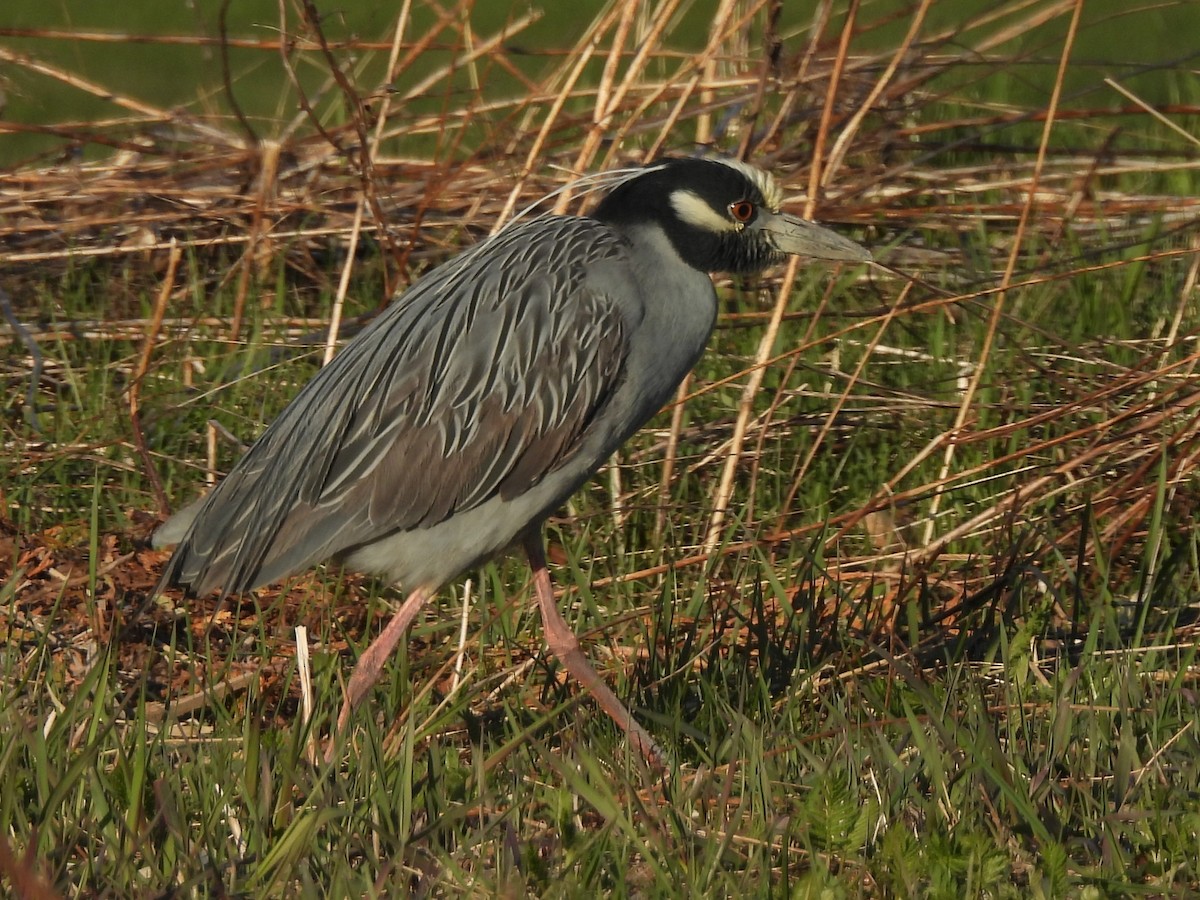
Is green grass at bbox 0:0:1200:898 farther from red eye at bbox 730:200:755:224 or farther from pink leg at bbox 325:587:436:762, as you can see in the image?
red eye at bbox 730:200:755:224

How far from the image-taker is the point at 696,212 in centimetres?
406

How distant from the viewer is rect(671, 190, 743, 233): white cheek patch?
4.05 metres

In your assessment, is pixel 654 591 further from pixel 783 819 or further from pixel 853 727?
pixel 783 819

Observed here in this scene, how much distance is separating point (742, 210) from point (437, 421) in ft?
2.98

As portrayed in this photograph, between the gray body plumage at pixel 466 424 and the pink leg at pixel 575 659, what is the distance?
216 mm

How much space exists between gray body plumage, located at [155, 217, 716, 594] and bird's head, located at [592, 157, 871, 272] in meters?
0.10

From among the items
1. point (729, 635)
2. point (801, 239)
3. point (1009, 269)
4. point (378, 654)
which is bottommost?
point (729, 635)

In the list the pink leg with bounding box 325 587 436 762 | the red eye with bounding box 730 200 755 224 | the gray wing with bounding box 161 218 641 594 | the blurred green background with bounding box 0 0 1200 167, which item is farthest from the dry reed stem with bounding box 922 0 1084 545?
the blurred green background with bounding box 0 0 1200 167

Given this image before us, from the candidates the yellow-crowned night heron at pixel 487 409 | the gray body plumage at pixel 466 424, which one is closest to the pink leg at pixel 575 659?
the yellow-crowned night heron at pixel 487 409

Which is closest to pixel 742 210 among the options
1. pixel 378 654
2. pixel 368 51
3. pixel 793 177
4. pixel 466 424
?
pixel 466 424

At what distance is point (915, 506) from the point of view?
502 centimetres

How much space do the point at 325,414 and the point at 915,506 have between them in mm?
1917

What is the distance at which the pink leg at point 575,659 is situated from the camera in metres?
3.53

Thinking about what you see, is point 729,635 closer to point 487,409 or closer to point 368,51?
point 487,409
